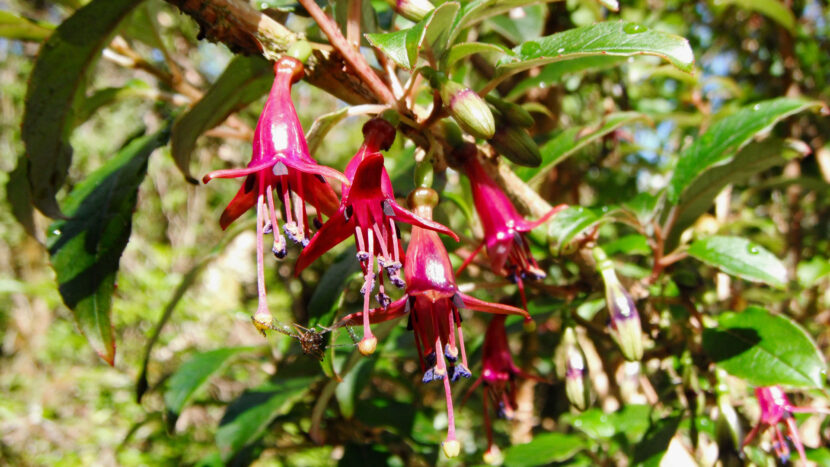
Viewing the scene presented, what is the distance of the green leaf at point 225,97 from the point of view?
772mm

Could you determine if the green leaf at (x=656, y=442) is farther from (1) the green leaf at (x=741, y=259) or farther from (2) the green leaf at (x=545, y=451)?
(1) the green leaf at (x=741, y=259)

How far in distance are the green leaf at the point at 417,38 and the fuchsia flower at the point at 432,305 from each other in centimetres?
16

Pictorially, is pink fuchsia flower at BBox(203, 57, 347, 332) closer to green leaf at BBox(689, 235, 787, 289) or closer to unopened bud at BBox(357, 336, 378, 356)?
unopened bud at BBox(357, 336, 378, 356)

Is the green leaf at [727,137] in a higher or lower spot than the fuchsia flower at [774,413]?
higher

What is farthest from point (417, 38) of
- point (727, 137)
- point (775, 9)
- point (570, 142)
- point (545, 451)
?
point (775, 9)

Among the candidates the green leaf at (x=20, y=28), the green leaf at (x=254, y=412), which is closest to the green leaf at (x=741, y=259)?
the green leaf at (x=254, y=412)

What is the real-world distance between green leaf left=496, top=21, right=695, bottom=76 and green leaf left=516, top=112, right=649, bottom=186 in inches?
12.2

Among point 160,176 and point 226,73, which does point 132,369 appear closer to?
point 160,176

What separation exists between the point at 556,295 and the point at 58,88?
786 millimetres

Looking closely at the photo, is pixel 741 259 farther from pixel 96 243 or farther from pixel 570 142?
pixel 96 243

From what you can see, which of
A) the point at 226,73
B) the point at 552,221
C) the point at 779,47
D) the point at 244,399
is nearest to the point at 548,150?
the point at 552,221

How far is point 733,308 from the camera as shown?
4.42 ft

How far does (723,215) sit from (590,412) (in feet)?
2.10

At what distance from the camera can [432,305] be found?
2.10 feet
